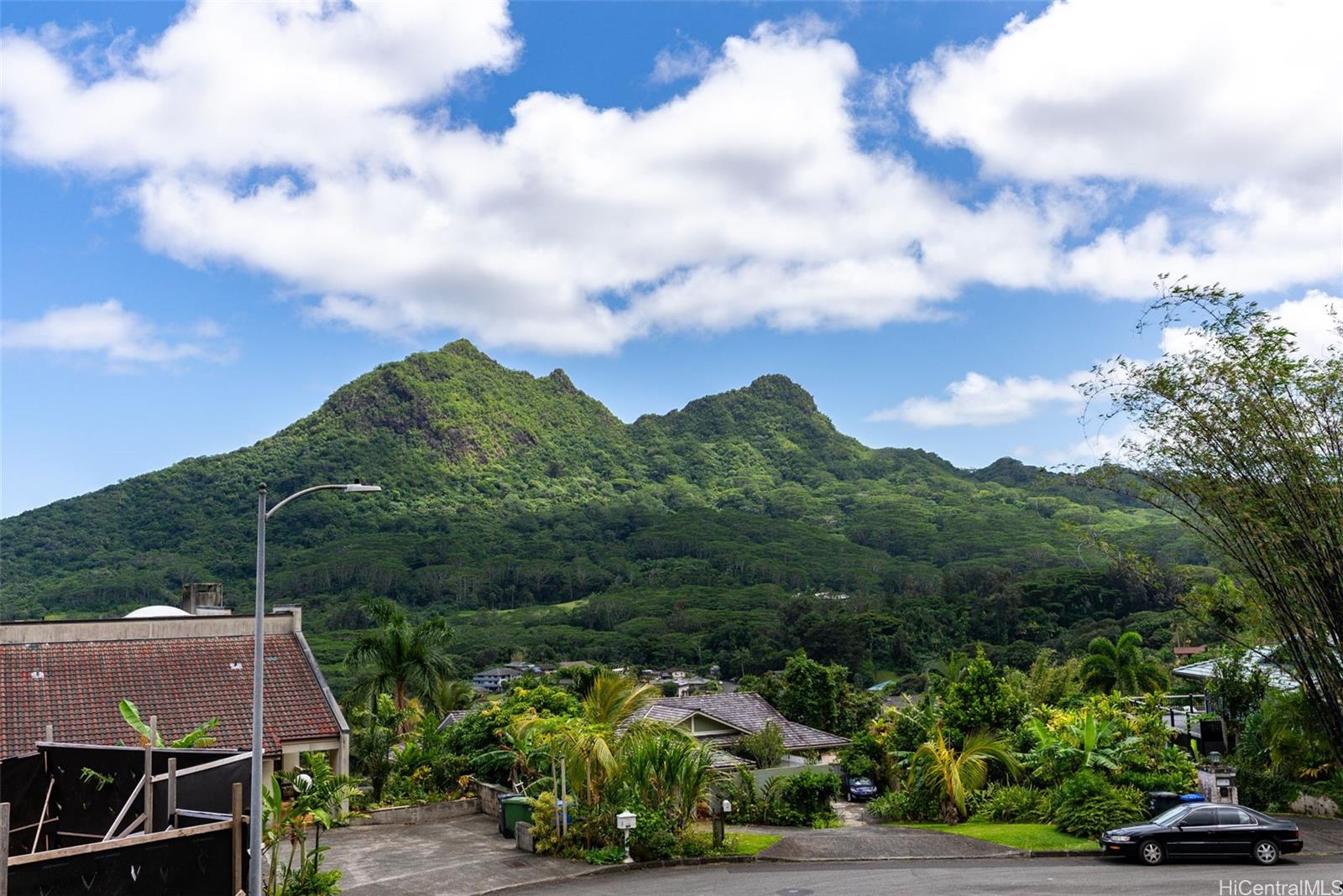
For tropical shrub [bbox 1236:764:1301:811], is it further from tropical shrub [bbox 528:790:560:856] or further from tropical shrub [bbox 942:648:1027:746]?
tropical shrub [bbox 528:790:560:856]

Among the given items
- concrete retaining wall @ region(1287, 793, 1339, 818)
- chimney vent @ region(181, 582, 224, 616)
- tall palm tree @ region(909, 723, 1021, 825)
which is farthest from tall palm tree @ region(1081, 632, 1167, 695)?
chimney vent @ region(181, 582, 224, 616)

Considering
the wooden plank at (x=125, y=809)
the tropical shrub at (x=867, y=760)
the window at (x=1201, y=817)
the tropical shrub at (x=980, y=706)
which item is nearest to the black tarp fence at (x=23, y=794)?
the wooden plank at (x=125, y=809)

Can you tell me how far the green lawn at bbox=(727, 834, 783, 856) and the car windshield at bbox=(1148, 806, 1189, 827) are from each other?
7.90 meters

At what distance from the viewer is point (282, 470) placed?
164 metres

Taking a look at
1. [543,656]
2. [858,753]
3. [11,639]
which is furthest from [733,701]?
[543,656]

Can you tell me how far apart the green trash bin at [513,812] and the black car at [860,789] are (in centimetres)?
1408

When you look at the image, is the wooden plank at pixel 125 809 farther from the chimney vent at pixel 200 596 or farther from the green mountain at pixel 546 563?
the green mountain at pixel 546 563

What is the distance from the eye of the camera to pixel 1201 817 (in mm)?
20578

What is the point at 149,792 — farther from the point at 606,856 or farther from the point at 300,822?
Result: the point at 606,856

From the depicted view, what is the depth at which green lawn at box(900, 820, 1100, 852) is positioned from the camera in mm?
22078

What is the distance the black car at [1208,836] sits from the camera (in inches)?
795

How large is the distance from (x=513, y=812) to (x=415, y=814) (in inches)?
157

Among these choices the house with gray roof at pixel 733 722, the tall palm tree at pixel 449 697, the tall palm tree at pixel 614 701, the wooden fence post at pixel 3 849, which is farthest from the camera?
Answer: the tall palm tree at pixel 449 697

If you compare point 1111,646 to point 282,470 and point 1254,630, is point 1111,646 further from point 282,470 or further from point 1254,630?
point 282,470
